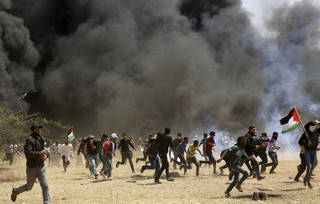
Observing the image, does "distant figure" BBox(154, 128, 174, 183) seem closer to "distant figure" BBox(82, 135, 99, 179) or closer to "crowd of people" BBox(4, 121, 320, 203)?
"crowd of people" BBox(4, 121, 320, 203)

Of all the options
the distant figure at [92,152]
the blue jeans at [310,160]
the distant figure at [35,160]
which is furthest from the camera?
the distant figure at [92,152]

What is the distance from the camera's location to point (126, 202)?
807 centimetres

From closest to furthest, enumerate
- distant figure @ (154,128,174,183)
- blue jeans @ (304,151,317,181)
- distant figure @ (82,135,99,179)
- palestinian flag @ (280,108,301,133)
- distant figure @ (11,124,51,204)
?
distant figure @ (11,124,51,204)
blue jeans @ (304,151,317,181)
palestinian flag @ (280,108,301,133)
distant figure @ (154,128,174,183)
distant figure @ (82,135,99,179)

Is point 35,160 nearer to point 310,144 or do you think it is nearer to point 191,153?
Result: point 310,144

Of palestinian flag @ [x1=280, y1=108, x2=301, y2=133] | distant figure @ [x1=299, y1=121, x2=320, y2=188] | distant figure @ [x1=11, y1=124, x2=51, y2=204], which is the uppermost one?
palestinian flag @ [x1=280, y1=108, x2=301, y2=133]

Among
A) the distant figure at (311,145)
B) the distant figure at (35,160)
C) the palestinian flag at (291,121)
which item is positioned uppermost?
the palestinian flag at (291,121)

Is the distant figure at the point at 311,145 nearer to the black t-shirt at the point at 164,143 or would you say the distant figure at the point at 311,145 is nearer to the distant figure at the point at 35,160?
the black t-shirt at the point at 164,143

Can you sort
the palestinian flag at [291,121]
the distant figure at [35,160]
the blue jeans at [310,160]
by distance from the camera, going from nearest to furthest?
1. the distant figure at [35,160]
2. the blue jeans at [310,160]
3. the palestinian flag at [291,121]

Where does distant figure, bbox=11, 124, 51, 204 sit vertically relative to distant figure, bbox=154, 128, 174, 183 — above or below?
below

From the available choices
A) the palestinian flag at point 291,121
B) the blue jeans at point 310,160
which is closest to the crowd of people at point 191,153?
the blue jeans at point 310,160

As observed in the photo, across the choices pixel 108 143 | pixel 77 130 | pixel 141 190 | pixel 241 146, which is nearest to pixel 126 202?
pixel 141 190

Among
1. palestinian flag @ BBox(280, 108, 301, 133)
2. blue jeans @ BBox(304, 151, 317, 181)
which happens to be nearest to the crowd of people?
blue jeans @ BBox(304, 151, 317, 181)

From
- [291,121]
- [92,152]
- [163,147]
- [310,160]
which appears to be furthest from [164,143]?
[310,160]

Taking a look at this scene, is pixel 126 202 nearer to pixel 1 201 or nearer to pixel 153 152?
pixel 1 201
